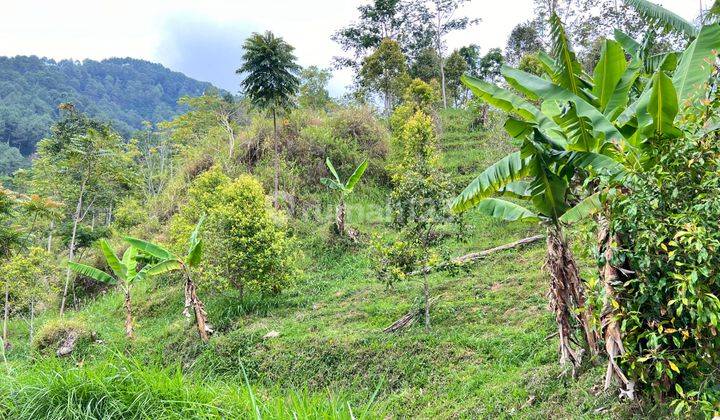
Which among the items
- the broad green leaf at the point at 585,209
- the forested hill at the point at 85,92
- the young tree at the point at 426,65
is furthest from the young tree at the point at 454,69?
the forested hill at the point at 85,92

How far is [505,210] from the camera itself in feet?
19.5

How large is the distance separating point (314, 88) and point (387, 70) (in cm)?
715

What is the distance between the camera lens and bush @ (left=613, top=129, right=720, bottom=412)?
3.24 m

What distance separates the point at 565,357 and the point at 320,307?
27.0 ft

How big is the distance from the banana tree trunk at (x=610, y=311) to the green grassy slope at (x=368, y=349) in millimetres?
479

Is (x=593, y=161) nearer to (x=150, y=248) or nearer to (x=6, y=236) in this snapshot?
(x=150, y=248)

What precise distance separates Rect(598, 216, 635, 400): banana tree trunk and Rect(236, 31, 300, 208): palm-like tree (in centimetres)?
1562

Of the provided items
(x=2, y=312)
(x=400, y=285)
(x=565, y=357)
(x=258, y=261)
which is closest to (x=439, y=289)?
(x=400, y=285)

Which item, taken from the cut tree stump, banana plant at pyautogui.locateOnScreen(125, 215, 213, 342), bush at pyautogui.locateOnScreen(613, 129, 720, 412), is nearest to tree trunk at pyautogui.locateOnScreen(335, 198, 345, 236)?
banana plant at pyautogui.locateOnScreen(125, 215, 213, 342)

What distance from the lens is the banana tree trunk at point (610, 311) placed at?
393 cm

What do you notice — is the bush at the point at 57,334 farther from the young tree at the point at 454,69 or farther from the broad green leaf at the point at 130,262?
the young tree at the point at 454,69

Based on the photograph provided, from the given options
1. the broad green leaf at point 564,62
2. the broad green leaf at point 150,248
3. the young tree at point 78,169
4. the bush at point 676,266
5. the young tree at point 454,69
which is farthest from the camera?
the young tree at point 454,69

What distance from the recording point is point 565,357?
5348 millimetres

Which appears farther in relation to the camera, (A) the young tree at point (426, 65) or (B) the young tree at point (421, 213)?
(A) the young tree at point (426, 65)
